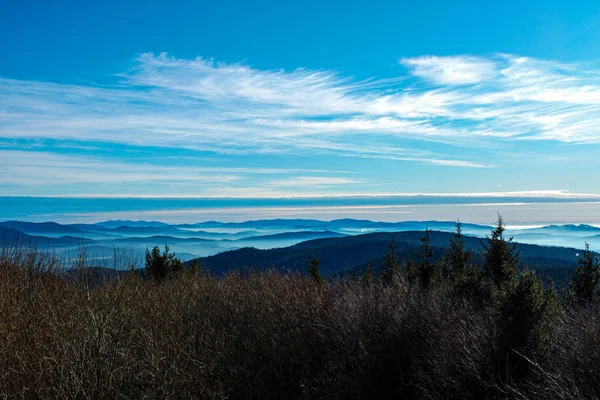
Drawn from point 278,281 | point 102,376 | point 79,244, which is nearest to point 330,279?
point 278,281

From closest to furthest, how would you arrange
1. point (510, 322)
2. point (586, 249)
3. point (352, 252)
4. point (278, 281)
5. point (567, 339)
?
point (567, 339), point (510, 322), point (278, 281), point (586, 249), point (352, 252)

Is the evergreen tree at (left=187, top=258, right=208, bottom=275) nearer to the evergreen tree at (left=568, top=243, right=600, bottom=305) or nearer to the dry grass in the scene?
the dry grass

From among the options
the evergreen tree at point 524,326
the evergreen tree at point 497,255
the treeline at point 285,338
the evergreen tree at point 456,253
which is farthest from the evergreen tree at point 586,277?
the evergreen tree at point 524,326

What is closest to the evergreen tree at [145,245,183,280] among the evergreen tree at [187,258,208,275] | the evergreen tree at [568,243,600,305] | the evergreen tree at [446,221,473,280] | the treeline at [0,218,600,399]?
the evergreen tree at [187,258,208,275]

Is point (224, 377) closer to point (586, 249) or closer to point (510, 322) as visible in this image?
point (510, 322)

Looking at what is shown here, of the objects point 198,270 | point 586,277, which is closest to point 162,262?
point 198,270

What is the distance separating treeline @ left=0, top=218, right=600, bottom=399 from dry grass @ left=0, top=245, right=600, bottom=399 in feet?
0.15

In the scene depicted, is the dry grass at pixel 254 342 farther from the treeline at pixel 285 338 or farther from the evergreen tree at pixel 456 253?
the evergreen tree at pixel 456 253

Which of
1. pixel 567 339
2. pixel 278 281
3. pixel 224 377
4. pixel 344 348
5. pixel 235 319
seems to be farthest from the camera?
pixel 278 281

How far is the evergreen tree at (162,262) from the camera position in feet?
103

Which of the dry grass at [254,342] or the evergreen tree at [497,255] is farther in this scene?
the evergreen tree at [497,255]

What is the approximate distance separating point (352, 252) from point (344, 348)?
174931 millimetres

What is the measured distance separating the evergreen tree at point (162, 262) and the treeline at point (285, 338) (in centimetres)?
1142

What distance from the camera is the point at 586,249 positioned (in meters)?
30.3
